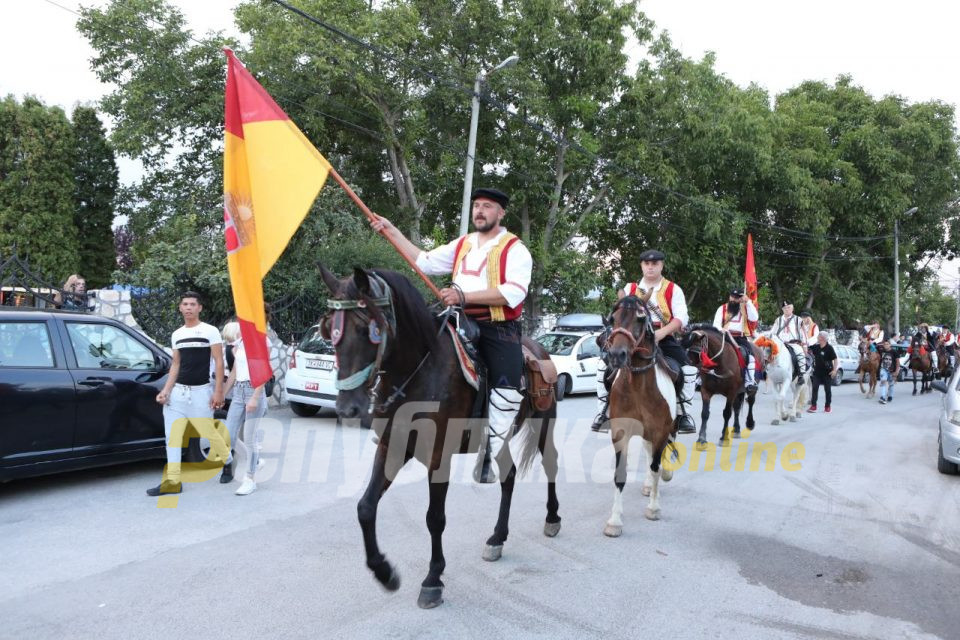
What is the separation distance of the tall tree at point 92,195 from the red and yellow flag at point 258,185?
2971 centimetres

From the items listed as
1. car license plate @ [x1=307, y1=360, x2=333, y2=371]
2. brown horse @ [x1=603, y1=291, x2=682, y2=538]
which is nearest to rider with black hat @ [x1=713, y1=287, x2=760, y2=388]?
brown horse @ [x1=603, y1=291, x2=682, y2=538]

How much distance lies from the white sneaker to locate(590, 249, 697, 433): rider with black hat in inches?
145

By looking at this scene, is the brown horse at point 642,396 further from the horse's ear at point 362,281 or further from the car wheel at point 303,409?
the car wheel at point 303,409

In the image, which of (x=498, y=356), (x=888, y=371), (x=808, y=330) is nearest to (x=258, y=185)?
(x=498, y=356)

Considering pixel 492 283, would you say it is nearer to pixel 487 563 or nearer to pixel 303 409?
pixel 487 563

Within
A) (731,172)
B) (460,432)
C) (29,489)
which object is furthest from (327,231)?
(731,172)

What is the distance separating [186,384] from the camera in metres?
6.88

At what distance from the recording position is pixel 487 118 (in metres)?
22.8

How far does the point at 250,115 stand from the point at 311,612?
3.46 m

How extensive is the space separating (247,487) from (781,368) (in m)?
10.4

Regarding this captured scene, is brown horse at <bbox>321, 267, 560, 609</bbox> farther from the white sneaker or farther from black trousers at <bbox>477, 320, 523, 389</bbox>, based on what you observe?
the white sneaker

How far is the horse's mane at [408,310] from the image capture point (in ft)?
12.5

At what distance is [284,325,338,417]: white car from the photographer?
1159 centimetres

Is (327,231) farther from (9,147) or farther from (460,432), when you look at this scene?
(9,147)
